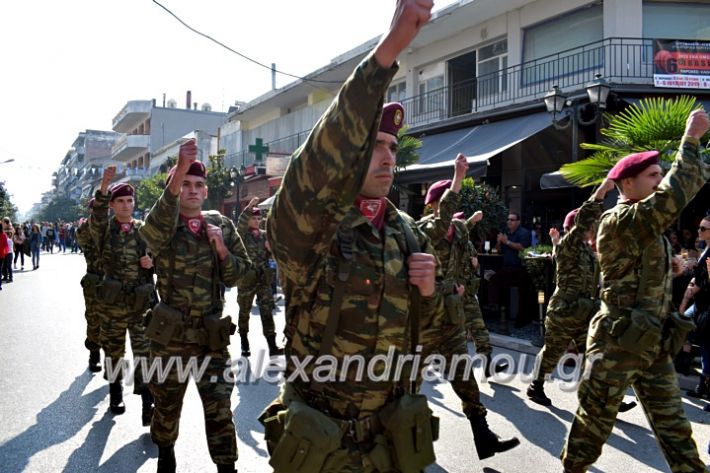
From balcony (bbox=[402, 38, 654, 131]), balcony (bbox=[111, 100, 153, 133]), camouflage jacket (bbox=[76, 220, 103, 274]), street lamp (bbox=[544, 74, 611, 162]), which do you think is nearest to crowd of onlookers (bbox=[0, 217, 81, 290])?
camouflage jacket (bbox=[76, 220, 103, 274])

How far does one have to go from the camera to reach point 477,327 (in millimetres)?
6262

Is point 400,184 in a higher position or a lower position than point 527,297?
higher

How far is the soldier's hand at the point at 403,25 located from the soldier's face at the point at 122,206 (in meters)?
4.48

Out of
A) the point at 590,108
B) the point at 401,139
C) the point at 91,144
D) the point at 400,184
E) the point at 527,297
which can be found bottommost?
the point at 527,297

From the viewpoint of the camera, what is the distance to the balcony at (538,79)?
1312 centimetres

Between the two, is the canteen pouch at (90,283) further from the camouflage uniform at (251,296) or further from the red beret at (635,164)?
the red beret at (635,164)

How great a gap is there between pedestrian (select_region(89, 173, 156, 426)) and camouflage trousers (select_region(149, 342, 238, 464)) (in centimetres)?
159

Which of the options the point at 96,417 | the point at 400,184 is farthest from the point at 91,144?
the point at 96,417

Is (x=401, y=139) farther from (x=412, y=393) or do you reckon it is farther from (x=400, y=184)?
(x=412, y=393)

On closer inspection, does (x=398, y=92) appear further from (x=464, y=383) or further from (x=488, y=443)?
(x=488, y=443)

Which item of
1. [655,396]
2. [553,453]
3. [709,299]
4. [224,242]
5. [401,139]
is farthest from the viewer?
[401,139]

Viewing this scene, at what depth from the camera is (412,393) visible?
214cm

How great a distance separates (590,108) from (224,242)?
11.2 m

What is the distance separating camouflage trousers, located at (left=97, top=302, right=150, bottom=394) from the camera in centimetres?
518
